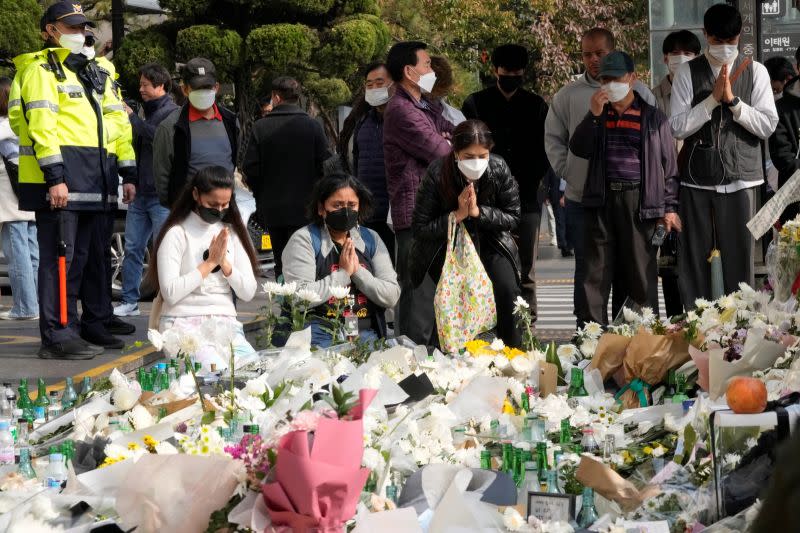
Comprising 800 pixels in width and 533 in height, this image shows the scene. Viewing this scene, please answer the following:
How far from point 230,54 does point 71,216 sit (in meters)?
15.8

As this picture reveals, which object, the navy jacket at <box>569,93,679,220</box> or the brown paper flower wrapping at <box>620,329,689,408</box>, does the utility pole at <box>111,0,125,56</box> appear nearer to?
the navy jacket at <box>569,93,679,220</box>

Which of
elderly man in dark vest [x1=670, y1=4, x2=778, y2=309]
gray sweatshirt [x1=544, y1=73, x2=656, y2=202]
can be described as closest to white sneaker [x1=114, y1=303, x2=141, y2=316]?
gray sweatshirt [x1=544, y1=73, x2=656, y2=202]

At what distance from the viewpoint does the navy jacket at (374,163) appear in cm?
914

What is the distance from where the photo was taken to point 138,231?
37.1 feet

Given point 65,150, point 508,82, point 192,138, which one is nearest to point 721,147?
point 508,82

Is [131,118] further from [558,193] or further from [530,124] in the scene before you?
[558,193]

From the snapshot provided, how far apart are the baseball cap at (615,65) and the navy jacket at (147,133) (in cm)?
393

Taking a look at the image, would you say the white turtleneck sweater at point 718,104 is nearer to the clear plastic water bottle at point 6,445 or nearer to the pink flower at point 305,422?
the clear plastic water bottle at point 6,445

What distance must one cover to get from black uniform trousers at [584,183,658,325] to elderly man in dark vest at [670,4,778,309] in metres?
0.32

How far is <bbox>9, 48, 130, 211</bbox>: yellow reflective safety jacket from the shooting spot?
28.1 ft

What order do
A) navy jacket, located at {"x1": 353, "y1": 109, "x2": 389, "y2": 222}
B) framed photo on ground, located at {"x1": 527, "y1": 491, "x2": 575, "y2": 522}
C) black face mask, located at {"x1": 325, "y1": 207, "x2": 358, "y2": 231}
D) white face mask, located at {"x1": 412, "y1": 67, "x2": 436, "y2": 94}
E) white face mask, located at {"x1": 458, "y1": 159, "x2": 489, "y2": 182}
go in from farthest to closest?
navy jacket, located at {"x1": 353, "y1": 109, "x2": 389, "y2": 222}
white face mask, located at {"x1": 412, "y1": 67, "x2": 436, "y2": 94}
white face mask, located at {"x1": 458, "y1": 159, "x2": 489, "y2": 182}
black face mask, located at {"x1": 325, "y1": 207, "x2": 358, "y2": 231}
framed photo on ground, located at {"x1": 527, "y1": 491, "x2": 575, "y2": 522}

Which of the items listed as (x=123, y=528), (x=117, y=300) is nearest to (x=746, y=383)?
(x=123, y=528)

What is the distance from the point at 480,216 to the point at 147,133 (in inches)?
165

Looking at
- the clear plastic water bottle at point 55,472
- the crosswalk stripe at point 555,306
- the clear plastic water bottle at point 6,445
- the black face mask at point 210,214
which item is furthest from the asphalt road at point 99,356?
the clear plastic water bottle at point 55,472
